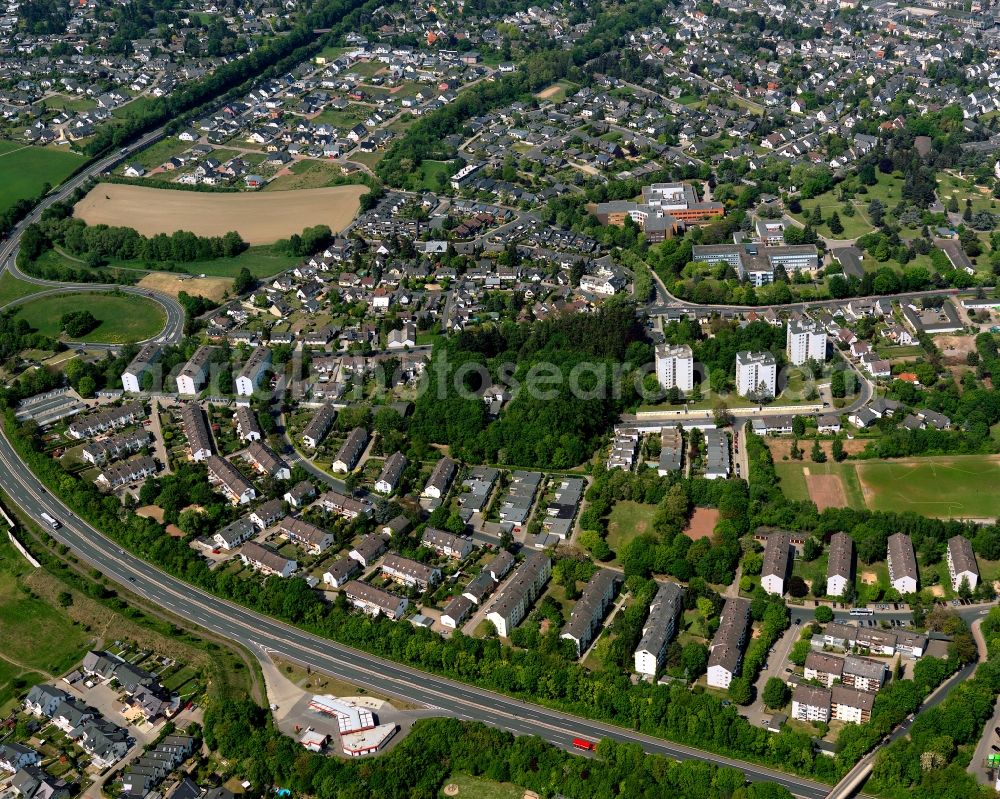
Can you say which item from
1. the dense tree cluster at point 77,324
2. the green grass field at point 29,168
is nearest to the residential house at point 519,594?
the dense tree cluster at point 77,324

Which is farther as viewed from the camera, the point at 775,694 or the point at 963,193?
the point at 963,193

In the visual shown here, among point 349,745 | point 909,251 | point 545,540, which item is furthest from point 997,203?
point 349,745

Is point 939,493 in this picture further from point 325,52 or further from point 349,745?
point 325,52

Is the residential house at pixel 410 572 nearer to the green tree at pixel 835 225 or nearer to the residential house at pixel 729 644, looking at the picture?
the residential house at pixel 729 644

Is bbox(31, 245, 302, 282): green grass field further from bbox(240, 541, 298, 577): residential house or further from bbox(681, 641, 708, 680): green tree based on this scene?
bbox(681, 641, 708, 680): green tree

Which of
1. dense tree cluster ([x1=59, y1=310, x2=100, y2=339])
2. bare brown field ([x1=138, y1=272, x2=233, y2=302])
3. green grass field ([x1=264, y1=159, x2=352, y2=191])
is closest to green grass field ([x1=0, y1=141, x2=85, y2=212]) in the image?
green grass field ([x1=264, y1=159, x2=352, y2=191])

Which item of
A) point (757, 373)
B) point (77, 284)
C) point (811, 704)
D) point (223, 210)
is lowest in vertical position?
point (811, 704)

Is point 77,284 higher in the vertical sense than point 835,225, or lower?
higher

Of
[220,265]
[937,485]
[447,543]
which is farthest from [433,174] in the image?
[937,485]

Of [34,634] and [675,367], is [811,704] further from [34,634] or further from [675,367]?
[34,634]
